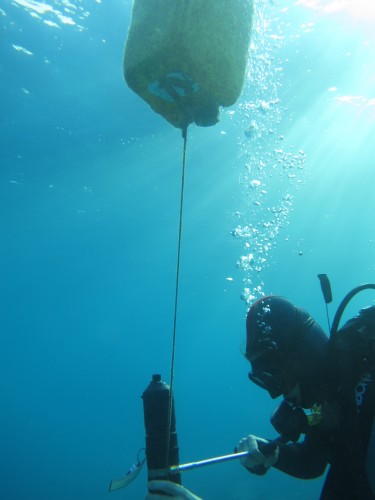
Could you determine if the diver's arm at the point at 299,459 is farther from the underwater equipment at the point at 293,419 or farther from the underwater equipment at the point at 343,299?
the underwater equipment at the point at 343,299

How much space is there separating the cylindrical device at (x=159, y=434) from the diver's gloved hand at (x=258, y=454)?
95 centimetres

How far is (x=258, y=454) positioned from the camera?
2.65m

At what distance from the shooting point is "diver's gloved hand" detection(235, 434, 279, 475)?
2.66m

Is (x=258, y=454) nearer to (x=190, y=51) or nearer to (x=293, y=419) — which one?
(x=293, y=419)

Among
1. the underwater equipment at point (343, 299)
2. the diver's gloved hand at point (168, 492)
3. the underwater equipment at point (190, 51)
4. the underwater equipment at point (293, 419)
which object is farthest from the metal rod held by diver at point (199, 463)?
the underwater equipment at point (190, 51)

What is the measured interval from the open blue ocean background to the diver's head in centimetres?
330

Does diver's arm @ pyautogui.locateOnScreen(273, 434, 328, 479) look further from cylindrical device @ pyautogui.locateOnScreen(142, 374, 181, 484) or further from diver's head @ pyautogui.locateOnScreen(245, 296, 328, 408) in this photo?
cylindrical device @ pyautogui.locateOnScreen(142, 374, 181, 484)

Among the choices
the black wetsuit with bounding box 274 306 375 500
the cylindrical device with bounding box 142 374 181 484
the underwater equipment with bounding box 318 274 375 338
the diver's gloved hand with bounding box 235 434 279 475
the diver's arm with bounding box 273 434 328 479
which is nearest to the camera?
the cylindrical device with bounding box 142 374 181 484

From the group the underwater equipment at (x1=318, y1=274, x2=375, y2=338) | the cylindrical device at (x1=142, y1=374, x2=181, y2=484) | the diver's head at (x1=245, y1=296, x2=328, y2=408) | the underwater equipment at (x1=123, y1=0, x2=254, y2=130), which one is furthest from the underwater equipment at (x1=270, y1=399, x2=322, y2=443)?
the underwater equipment at (x1=123, y1=0, x2=254, y2=130)

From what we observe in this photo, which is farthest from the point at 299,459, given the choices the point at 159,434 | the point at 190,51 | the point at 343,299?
the point at 190,51

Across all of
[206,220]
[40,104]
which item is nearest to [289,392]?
[40,104]

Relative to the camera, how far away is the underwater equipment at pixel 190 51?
6.24 ft

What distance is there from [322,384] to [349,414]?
0.79ft

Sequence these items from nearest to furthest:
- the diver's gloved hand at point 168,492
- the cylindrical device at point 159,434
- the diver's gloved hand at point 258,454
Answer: the diver's gloved hand at point 168,492 → the cylindrical device at point 159,434 → the diver's gloved hand at point 258,454
